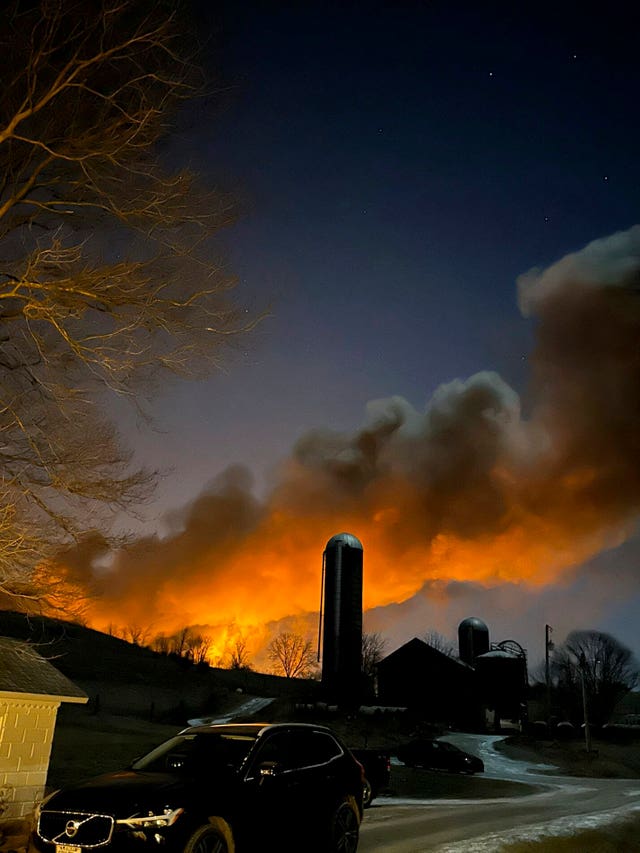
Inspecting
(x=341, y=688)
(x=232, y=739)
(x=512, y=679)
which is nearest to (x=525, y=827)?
(x=232, y=739)

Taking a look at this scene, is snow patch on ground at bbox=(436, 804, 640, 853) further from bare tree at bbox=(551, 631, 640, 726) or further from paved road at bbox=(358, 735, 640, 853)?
bare tree at bbox=(551, 631, 640, 726)

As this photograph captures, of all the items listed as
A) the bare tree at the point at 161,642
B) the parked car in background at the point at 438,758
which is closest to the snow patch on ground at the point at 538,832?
the parked car in background at the point at 438,758

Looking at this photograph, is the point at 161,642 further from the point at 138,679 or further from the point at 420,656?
the point at 420,656

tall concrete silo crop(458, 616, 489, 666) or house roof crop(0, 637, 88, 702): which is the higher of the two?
tall concrete silo crop(458, 616, 489, 666)

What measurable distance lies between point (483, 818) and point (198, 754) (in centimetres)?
896

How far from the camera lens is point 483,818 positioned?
14289 mm

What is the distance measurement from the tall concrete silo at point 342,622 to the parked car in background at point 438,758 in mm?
17853

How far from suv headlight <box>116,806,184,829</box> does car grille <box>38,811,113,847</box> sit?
0.56 feet

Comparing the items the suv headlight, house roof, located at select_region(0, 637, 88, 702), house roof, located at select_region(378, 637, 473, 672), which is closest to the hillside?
house roof, located at select_region(378, 637, 473, 672)

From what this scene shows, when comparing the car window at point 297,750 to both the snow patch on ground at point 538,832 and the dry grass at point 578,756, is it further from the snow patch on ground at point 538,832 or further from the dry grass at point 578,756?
the dry grass at point 578,756

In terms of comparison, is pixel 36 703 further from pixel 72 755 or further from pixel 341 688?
pixel 341 688

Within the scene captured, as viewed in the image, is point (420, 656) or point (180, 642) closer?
point (420, 656)

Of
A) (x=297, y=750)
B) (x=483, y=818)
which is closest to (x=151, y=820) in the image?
(x=297, y=750)

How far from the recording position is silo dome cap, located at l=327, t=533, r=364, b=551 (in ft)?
166
